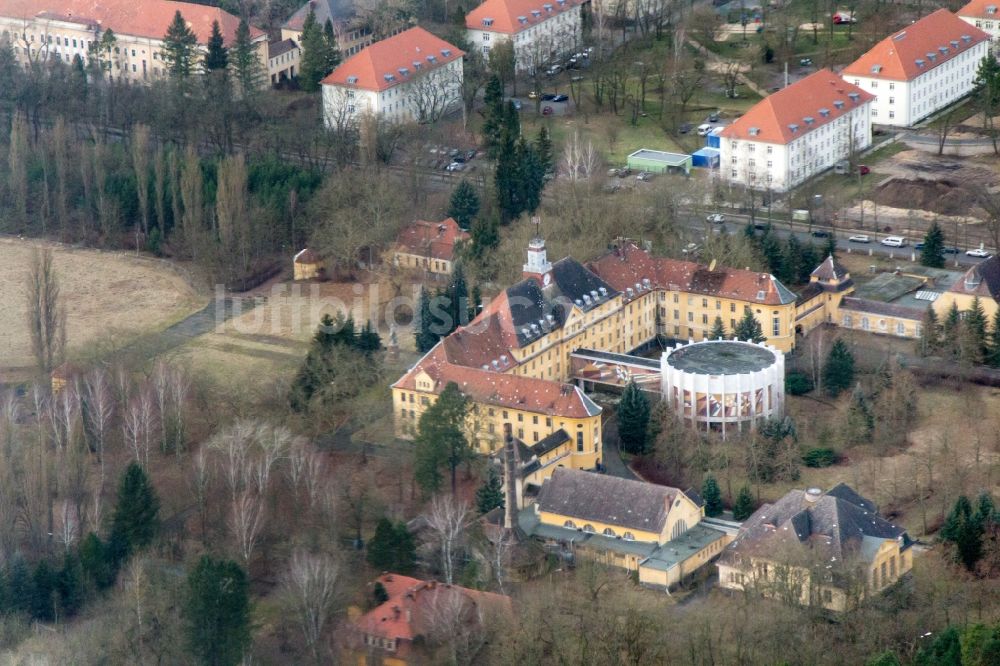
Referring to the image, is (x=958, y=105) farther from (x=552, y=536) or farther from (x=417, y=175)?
(x=552, y=536)

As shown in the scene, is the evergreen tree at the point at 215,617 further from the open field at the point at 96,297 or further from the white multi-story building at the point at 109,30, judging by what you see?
the white multi-story building at the point at 109,30

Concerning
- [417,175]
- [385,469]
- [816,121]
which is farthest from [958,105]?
[385,469]

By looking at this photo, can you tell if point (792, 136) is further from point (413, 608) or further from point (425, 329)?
point (413, 608)

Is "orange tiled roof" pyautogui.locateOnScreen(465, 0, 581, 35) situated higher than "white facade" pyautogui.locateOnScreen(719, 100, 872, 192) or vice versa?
"orange tiled roof" pyautogui.locateOnScreen(465, 0, 581, 35)

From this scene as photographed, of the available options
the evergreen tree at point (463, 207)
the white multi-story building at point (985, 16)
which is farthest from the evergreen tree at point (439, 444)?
the white multi-story building at point (985, 16)

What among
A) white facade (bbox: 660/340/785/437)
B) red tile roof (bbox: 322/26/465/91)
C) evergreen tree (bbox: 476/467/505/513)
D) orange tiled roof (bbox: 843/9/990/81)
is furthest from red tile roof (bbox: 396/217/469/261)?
orange tiled roof (bbox: 843/9/990/81)

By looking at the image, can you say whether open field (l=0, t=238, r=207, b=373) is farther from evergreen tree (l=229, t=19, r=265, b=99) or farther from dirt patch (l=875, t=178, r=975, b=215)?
dirt patch (l=875, t=178, r=975, b=215)
